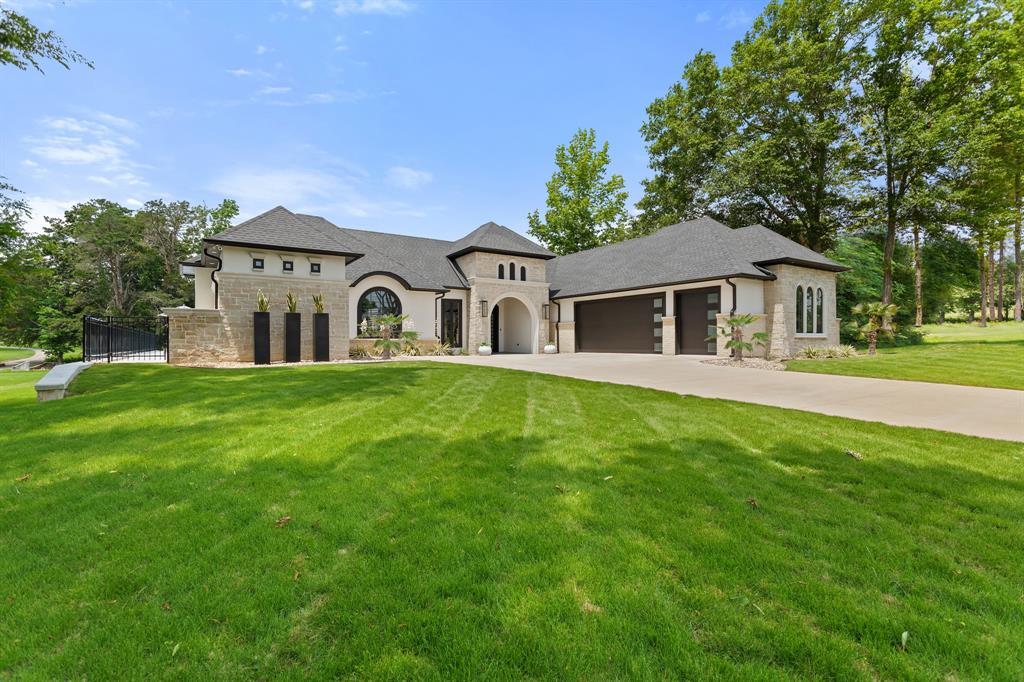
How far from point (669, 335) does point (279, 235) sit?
17.1 meters

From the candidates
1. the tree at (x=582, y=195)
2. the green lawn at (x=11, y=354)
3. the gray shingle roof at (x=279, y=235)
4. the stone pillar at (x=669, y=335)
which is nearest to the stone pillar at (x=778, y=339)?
the stone pillar at (x=669, y=335)

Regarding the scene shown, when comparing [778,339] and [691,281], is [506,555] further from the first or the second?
[778,339]

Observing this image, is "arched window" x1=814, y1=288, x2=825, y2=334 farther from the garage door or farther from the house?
the garage door

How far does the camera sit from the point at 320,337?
17438 millimetres

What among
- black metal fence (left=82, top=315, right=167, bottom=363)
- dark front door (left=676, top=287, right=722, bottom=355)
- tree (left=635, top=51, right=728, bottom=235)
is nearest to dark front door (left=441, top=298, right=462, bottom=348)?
dark front door (left=676, top=287, right=722, bottom=355)

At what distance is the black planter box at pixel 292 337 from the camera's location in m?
16.9

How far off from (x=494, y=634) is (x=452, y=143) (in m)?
20.7

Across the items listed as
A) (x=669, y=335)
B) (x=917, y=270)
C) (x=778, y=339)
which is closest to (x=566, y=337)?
(x=669, y=335)

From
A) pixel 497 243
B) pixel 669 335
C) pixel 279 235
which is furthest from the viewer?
pixel 497 243

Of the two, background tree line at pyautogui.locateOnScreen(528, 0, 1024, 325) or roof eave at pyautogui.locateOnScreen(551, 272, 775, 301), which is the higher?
background tree line at pyautogui.locateOnScreen(528, 0, 1024, 325)

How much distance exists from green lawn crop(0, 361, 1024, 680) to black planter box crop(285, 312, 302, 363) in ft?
38.4

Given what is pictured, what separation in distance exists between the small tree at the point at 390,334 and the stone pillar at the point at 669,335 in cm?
1142

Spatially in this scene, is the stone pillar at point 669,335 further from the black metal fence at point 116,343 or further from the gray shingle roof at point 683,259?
the black metal fence at point 116,343

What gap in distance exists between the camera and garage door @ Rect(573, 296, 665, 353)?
21834 millimetres
